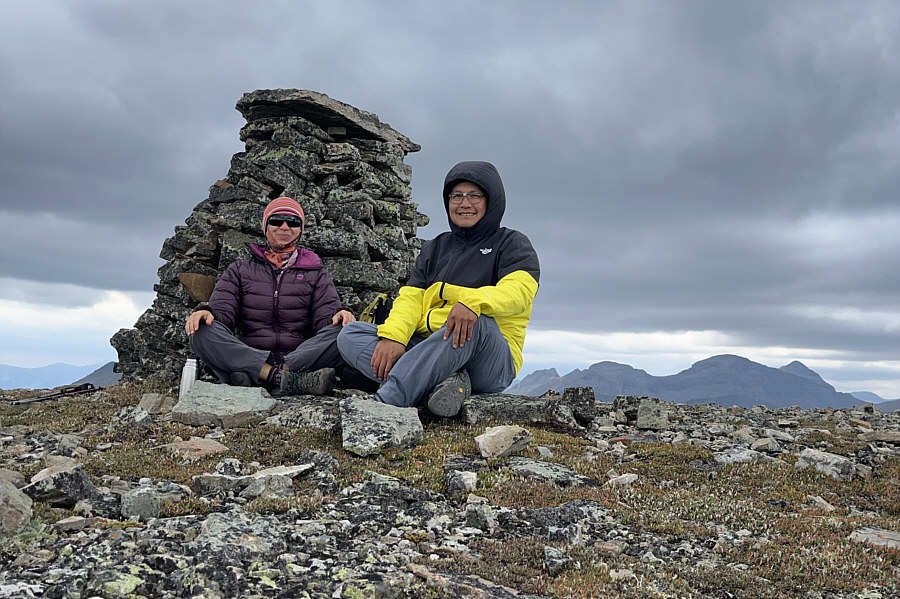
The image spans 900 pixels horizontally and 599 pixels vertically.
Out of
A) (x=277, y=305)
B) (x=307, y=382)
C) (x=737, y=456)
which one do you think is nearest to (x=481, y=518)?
(x=737, y=456)

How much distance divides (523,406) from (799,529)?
4.97m

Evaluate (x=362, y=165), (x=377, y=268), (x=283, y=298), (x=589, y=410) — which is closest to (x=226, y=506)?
(x=283, y=298)

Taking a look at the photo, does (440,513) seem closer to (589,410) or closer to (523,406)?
(523,406)

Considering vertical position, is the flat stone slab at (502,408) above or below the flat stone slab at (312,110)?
below

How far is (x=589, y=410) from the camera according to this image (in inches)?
458

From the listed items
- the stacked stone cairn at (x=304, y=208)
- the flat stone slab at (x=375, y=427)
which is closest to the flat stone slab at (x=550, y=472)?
the flat stone slab at (x=375, y=427)

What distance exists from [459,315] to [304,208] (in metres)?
8.45

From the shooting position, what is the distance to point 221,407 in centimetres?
924

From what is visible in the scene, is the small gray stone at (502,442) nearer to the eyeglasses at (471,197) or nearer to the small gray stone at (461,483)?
the small gray stone at (461,483)

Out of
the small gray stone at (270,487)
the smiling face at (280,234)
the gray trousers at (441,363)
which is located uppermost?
the smiling face at (280,234)

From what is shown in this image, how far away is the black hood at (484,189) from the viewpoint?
373 inches

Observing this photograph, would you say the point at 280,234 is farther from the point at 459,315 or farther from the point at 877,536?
the point at 877,536

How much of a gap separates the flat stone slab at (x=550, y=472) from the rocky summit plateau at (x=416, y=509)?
0.04 m

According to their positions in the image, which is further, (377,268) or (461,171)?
(377,268)
